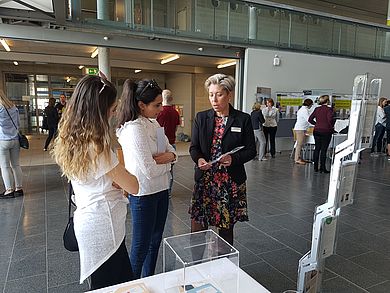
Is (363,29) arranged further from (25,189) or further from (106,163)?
(106,163)

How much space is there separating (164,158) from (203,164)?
0.94 ft

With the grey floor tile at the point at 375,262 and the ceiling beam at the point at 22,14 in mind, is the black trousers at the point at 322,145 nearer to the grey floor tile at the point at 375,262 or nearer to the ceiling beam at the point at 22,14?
the grey floor tile at the point at 375,262

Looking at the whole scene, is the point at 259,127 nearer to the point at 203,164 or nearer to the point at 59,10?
the point at 59,10

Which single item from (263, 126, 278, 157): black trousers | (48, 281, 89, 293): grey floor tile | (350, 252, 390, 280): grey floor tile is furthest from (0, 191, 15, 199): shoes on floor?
(263, 126, 278, 157): black trousers

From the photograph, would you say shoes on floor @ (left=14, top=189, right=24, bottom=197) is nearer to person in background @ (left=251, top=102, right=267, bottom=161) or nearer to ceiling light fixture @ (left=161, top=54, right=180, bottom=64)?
person in background @ (left=251, top=102, right=267, bottom=161)

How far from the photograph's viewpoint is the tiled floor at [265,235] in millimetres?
2451

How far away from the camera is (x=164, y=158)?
6.38 feet

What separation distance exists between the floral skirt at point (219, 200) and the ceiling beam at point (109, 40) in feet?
18.9

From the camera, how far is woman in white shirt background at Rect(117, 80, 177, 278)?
68.9 inches

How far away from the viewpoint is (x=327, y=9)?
42.8 ft

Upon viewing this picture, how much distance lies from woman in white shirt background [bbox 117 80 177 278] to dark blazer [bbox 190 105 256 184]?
36 cm

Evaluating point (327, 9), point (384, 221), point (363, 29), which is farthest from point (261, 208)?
point (327, 9)

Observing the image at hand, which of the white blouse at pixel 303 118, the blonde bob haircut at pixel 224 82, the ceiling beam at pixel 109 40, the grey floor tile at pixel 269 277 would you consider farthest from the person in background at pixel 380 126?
the blonde bob haircut at pixel 224 82

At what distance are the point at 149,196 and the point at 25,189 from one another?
156 inches
